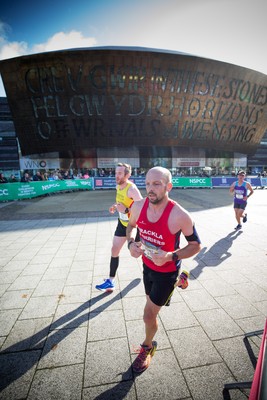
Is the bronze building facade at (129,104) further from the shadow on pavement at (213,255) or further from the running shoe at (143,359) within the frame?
the running shoe at (143,359)

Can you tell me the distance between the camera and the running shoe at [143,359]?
2.29m

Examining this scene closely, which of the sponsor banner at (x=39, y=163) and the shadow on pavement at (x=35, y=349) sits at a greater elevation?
the sponsor banner at (x=39, y=163)

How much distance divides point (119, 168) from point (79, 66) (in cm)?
3298

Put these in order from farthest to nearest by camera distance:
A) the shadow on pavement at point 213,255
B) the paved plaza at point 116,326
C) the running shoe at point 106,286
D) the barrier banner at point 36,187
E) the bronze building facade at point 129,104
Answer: the bronze building facade at point 129,104 < the barrier banner at point 36,187 < the shadow on pavement at point 213,255 < the running shoe at point 106,286 < the paved plaza at point 116,326

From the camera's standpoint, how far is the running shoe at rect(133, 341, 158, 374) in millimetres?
2287

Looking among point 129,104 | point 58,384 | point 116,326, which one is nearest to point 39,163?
point 129,104

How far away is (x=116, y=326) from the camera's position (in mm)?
2938

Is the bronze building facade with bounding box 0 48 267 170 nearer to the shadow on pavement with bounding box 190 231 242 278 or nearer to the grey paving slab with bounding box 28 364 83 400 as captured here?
the shadow on pavement with bounding box 190 231 242 278

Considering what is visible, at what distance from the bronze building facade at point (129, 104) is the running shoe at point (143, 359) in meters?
35.2

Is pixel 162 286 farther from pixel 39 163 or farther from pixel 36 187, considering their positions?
pixel 39 163

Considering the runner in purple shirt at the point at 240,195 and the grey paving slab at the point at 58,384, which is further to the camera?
the runner in purple shirt at the point at 240,195

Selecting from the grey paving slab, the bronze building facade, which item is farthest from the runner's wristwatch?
the bronze building facade

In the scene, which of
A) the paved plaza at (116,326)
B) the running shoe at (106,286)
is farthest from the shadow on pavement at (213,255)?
the running shoe at (106,286)

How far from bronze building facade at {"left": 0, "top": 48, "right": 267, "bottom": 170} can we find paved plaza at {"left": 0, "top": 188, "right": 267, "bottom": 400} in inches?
1263
